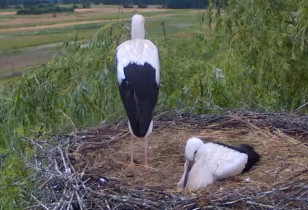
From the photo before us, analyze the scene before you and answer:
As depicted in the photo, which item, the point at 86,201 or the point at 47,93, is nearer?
the point at 86,201

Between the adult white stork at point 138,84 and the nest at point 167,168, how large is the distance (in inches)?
10.9

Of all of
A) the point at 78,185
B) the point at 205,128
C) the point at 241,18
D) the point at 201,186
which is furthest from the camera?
the point at 241,18

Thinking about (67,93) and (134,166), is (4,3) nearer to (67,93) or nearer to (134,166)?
(67,93)

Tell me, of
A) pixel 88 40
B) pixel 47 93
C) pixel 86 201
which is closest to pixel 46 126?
pixel 47 93

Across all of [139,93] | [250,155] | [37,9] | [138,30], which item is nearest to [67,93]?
[138,30]

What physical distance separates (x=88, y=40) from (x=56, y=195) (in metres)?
2.98

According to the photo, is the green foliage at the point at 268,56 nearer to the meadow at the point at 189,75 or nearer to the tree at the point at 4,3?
the meadow at the point at 189,75

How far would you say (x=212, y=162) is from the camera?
4.29 metres

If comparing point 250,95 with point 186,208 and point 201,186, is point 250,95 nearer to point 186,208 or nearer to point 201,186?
point 201,186

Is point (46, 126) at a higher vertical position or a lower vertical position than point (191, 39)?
lower

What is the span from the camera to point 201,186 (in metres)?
4.14

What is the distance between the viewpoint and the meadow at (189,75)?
5828mm

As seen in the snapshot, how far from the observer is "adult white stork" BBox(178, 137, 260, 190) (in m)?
4.19

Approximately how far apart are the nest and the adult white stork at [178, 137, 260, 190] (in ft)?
0.19
